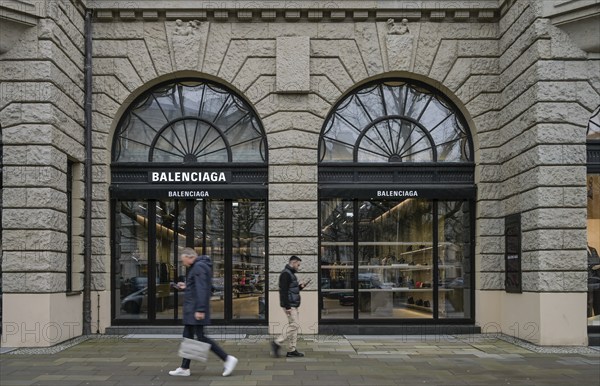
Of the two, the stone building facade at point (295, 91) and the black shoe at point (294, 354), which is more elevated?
the stone building facade at point (295, 91)

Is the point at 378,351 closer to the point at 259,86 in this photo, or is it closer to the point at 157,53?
the point at 259,86

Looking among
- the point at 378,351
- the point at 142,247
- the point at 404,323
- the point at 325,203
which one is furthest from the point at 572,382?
the point at 142,247

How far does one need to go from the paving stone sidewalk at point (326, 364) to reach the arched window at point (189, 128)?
4280 mm

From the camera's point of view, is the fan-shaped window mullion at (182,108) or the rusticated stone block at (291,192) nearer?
the rusticated stone block at (291,192)

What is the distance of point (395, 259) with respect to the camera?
14.7 m

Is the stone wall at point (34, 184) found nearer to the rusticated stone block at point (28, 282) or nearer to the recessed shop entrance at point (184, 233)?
the rusticated stone block at point (28, 282)

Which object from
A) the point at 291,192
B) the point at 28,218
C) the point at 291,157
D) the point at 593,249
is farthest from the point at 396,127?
the point at 28,218

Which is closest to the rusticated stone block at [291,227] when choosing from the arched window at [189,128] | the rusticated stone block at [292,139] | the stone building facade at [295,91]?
the stone building facade at [295,91]

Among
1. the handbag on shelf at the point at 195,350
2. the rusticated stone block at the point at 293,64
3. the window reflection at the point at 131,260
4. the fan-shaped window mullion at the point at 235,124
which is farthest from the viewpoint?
the fan-shaped window mullion at the point at 235,124

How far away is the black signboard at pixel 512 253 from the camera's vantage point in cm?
1322

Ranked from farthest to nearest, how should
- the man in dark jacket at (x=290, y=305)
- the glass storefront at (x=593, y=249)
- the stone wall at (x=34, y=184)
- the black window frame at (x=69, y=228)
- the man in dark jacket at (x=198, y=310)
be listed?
the black window frame at (x=69, y=228)
the glass storefront at (x=593, y=249)
the stone wall at (x=34, y=184)
the man in dark jacket at (x=290, y=305)
the man in dark jacket at (x=198, y=310)

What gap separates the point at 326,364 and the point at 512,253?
536cm

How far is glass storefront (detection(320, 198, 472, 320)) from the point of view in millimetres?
14477

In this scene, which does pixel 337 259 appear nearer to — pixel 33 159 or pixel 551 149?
pixel 551 149
